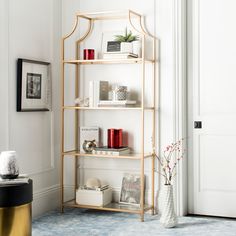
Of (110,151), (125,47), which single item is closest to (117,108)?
(110,151)

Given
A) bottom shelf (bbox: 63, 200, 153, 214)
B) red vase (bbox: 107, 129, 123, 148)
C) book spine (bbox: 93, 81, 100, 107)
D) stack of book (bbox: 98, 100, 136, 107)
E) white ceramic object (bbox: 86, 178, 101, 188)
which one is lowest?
bottom shelf (bbox: 63, 200, 153, 214)

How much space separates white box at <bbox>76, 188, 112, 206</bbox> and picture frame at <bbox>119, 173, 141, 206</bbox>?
15cm

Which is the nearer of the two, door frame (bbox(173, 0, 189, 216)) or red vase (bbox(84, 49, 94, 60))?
door frame (bbox(173, 0, 189, 216))

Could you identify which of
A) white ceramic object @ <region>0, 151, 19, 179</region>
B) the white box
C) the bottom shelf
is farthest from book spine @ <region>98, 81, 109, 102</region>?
white ceramic object @ <region>0, 151, 19, 179</region>

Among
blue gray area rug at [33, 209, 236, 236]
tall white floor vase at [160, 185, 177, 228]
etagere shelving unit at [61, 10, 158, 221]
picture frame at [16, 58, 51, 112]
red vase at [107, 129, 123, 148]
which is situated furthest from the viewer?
red vase at [107, 129, 123, 148]

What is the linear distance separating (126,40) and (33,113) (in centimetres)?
108

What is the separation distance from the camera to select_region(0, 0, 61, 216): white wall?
388 centimetres

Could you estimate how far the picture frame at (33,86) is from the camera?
401cm

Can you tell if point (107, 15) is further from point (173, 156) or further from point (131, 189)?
point (131, 189)

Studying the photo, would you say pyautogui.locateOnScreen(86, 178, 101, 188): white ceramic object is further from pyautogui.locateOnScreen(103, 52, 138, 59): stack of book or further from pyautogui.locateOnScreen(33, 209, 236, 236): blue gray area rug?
pyautogui.locateOnScreen(103, 52, 138, 59): stack of book

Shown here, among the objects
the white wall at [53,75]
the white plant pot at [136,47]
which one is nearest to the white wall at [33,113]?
the white wall at [53,75]

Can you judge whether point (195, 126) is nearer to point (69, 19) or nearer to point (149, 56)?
point (149, 56)

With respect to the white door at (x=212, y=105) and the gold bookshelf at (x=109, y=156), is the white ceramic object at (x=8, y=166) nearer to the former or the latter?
the gold bookshelf at (x=109, y=156)

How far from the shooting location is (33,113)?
427cm
